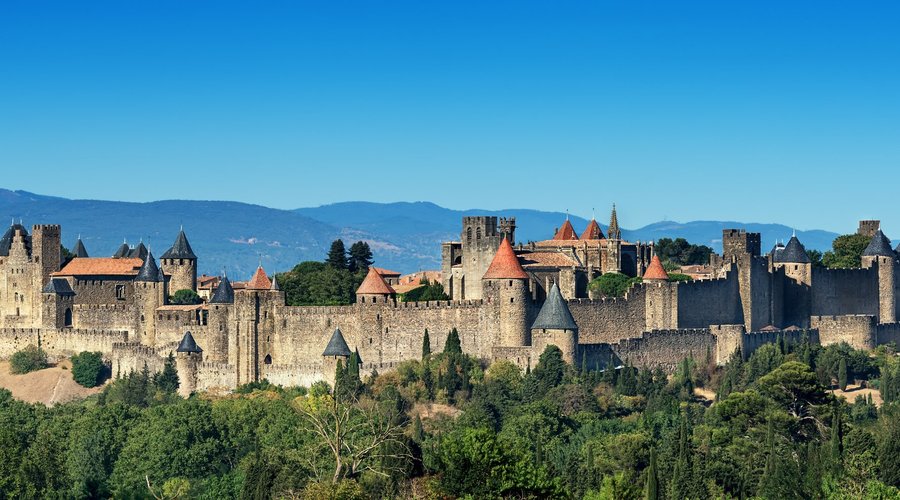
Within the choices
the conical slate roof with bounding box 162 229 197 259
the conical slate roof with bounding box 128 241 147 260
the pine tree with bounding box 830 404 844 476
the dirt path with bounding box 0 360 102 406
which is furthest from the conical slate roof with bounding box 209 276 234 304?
the pine tree with bounding box 830 404 844 476

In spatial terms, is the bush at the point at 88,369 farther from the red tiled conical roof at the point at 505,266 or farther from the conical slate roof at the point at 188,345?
the red tiled conical roof at the point at 505,266

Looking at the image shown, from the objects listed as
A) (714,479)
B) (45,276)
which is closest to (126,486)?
(714,479)

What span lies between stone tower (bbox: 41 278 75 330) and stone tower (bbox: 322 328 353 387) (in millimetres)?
16013

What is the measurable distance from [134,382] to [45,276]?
37.2ft

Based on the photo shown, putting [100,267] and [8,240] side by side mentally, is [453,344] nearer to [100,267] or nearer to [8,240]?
[100,267]

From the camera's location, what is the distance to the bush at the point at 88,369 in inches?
2820

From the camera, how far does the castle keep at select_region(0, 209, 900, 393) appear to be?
203ft

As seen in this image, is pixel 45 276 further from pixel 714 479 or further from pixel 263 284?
pixel 714 479

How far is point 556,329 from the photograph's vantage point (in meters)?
60.1

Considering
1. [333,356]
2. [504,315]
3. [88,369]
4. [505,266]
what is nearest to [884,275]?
[505,266]

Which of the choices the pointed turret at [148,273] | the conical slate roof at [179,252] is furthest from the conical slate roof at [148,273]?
the conical slate roof at [179,252]

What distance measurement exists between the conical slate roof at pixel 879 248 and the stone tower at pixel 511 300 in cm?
1636

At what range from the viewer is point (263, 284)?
6781 cm

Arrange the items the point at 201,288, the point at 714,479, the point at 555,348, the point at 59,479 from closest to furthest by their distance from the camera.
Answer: the point at 714,479 < the point at 59,479 < the point at 555,348 < the point at 201,288
